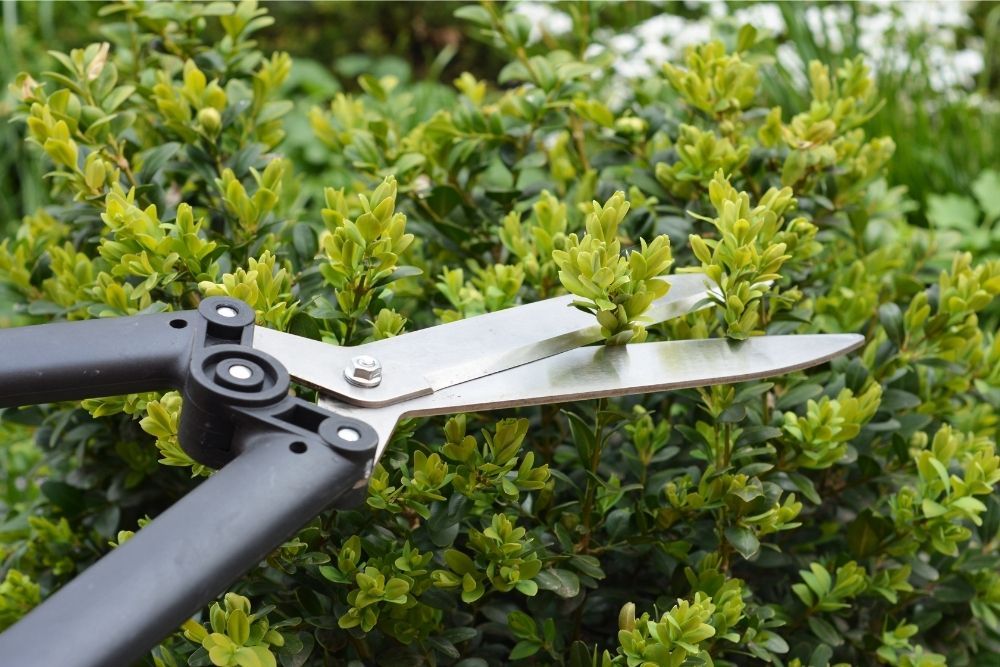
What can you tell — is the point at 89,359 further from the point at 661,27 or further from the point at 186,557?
the point at 661,27

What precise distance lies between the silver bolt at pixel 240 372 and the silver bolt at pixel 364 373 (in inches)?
5.4

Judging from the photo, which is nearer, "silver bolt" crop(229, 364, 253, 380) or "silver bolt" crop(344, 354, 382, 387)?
"silver bolt" crop(229, 364, 253, 380)

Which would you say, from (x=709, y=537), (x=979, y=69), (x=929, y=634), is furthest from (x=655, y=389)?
(x=979, y=69)

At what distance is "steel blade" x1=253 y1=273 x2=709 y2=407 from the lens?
1253 mm


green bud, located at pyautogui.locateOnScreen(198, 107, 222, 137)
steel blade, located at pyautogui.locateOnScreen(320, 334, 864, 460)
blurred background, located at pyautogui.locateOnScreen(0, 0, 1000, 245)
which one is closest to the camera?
steel blade, located at pyautogui.locateOnScreen(320, 334, 864, 460)

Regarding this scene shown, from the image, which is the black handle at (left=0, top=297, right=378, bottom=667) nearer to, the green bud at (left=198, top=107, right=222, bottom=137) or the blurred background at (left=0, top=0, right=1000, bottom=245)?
the green bud at (left=198, top=107, right=222, bottom=137)

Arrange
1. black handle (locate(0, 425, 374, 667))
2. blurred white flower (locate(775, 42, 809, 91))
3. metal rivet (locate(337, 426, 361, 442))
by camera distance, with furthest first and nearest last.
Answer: blurred white flower (locate(775, 42, 809, 91))
metal rivet (locate(337, 426, 361, 442))
black handle (locate(0, 425, 374, 667))

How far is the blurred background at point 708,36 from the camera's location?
11.5 feet

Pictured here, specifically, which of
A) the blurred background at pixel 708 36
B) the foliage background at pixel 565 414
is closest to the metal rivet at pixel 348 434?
the foliage background at pixel 565 414

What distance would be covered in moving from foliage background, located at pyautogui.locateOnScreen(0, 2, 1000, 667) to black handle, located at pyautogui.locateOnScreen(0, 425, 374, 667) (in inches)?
10.0

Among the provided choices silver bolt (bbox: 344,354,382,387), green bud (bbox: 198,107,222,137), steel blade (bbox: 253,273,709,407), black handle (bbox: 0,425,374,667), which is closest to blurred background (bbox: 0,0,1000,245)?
green bud (bbox: 198,107,222,137)

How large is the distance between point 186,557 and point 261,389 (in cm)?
23

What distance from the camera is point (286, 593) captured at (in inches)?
54.8

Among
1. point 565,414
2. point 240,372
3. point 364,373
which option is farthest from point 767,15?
point 240,372
